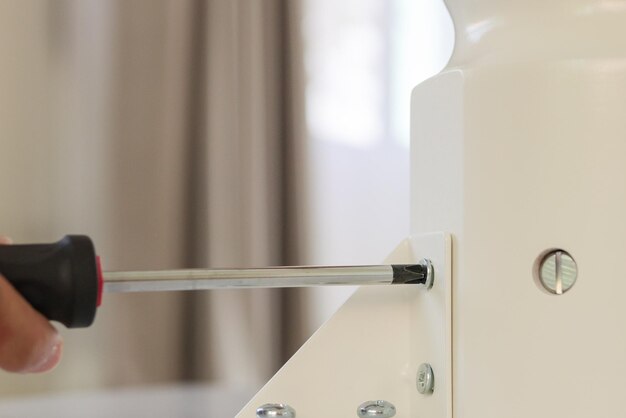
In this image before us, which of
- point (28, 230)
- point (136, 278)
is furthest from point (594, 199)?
point (28, 230)

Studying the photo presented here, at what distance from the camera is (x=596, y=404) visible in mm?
466

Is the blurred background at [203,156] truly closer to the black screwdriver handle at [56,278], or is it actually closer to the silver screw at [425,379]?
the silver screw at [425,379]

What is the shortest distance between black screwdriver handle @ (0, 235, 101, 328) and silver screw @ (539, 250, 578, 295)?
248mm

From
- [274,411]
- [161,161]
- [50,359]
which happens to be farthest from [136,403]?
[50,359]

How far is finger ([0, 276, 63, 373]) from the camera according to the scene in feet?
1.20

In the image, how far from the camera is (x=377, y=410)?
0.55 meters

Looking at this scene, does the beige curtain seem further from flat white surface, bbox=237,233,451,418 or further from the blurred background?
flat white surface, bbox=237,233,451,418

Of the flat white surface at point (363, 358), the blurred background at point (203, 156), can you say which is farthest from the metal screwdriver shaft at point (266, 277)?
the blurred background at point (203, 156)

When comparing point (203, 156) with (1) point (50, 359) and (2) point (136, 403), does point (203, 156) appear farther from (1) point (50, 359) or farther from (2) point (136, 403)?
(1) point (50, 359)

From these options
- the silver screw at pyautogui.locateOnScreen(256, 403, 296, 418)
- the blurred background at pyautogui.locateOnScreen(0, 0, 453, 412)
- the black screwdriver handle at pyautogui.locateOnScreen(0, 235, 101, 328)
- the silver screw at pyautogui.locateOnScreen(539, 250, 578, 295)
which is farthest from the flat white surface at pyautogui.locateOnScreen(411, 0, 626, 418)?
the blurred background at pyautogui.locateOnScreen(0, 0, 453, 412)

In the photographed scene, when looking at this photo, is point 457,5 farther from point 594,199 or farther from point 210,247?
point 210,247

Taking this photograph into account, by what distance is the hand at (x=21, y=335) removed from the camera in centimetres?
36

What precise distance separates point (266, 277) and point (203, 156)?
1.77 feet

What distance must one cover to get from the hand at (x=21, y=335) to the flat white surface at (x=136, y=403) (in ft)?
1.99
